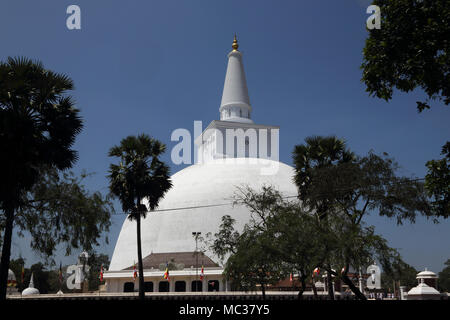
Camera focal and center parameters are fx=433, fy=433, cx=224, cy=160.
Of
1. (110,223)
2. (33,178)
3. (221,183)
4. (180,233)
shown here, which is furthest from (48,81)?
(221,183)

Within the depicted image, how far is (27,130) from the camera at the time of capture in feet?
64.0

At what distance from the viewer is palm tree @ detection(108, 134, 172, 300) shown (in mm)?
30234

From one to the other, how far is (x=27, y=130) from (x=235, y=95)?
45.2 metres

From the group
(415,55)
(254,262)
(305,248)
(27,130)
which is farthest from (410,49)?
(27,130)

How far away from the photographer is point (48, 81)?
2097cm

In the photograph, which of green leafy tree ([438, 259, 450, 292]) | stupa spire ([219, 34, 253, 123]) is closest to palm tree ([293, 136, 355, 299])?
stupa spire ([219, 34, 253, 123])

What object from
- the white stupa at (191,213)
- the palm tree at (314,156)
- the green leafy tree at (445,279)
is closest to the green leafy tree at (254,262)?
the palm tree at (314,156)

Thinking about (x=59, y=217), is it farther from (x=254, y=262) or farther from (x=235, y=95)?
(x=235, y=95)

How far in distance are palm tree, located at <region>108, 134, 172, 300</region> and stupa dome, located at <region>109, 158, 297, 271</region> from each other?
12.5 metres

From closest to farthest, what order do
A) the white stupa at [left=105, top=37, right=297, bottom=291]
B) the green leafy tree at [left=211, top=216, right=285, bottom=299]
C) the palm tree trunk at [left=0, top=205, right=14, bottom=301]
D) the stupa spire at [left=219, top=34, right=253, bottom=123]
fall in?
the palm tree trunk at [left=0, top=205, right=14, bottom=301] < the green leafy tree at [left=211, top=216, right=285, bottom=299] < the white stupa at [left=105, top=37, right=297, bottom=291] < the stupa spire at [left=219, top=34, right=253, bottom=123]

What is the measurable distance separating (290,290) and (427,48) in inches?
1133

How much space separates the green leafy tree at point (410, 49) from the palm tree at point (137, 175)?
64.0 ft

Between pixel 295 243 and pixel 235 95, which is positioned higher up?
pixel 235 95

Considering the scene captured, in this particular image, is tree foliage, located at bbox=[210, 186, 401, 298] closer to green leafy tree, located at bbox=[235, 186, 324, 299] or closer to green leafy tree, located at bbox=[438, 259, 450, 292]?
green leafy tree, located at bbox=[235, 186, 324, 299]
